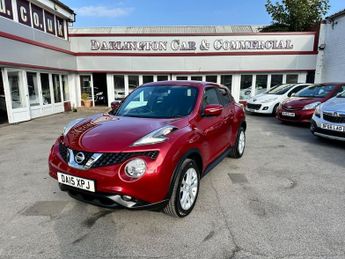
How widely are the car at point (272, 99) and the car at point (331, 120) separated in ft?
15.9

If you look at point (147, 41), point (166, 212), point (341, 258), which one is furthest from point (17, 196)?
point (147, 41)

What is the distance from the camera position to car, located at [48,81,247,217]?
100.0 inches

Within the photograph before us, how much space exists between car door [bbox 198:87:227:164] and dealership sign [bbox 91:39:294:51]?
11465 mm

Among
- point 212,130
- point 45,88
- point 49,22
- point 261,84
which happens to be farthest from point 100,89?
point 212,130

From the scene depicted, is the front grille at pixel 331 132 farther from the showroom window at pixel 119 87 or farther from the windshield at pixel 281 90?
the showroom window at pixel 119 87

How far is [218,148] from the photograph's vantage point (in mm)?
4008

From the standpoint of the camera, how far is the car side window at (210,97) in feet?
12.6

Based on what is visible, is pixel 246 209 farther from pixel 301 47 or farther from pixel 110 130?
pixel 301 47

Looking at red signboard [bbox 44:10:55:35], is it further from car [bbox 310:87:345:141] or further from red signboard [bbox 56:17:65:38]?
car [bbox 310:87:345:141]

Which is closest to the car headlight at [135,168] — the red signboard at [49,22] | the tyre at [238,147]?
the tyre at [238,147]

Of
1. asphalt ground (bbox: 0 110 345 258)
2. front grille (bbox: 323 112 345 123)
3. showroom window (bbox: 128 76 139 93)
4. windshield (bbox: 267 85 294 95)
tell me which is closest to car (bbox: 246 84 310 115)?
windshield (bbox: 267 85 294 95)

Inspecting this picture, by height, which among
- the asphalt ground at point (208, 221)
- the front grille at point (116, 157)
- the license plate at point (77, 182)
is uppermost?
the front grille at point (116, 157)

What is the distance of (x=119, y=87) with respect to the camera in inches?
634

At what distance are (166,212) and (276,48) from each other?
14.8m
